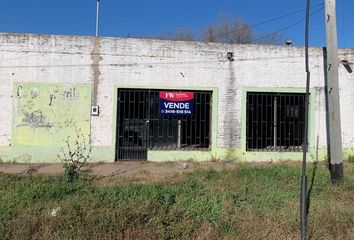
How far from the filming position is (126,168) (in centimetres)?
1227

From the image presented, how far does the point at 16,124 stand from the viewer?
42.2 feet

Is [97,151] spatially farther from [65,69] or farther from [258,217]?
[258,217]

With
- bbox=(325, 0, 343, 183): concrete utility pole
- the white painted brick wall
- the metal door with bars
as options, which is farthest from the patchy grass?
the white painted brick wall

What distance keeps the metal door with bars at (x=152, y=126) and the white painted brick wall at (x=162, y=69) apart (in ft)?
1.23

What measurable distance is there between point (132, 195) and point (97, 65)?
6.44 m

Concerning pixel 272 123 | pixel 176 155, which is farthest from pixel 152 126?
pixel 272 123

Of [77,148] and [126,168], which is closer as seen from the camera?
[126,168]

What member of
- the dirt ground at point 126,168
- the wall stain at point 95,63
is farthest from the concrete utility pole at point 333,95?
the wall stain at point 95,63

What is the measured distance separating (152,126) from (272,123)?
3945 mm

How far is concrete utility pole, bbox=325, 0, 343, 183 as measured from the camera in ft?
33.8

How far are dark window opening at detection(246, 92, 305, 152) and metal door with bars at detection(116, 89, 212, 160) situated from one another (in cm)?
143

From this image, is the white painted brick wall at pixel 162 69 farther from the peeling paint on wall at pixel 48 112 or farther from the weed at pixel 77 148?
the weed at pixel 77 148

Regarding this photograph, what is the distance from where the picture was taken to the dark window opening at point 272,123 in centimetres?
1395

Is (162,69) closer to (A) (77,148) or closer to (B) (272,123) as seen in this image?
(A) (77,148)
